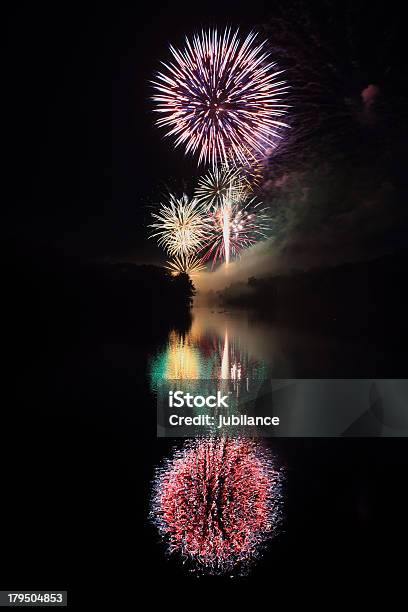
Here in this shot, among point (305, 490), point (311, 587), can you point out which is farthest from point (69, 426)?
point (311, 587)

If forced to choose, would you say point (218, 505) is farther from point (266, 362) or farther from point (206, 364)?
point (266, 362)

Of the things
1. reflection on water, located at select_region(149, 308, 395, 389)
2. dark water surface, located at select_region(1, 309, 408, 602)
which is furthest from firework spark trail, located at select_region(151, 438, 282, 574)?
reflection on water, located at select_region(149, 308, 395, 389)

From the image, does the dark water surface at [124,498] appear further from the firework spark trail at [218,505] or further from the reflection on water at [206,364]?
the reflection on water at [206,364]

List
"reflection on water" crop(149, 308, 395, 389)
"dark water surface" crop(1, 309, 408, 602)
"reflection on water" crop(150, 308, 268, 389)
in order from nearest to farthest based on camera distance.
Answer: "dark water surface" crop(1, 309, 408, 602) < "reflection on water" crop(150, 308, 268, 389) < "reflection on water" crop(149, 308, 395, 389)

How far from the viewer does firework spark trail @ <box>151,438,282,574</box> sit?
656 cm

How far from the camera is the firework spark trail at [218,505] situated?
6.56m

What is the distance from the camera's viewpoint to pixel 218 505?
7.79 m

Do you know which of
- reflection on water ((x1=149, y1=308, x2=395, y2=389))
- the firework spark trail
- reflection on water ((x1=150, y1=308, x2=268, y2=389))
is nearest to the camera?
the firework spark trail

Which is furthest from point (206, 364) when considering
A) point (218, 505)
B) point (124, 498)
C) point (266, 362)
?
point (218, 505)

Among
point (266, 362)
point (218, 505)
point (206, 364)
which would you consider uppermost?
point (266, 362)

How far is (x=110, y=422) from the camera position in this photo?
13180 millimetres

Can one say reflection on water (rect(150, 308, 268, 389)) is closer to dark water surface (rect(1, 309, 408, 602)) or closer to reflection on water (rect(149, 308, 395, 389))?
reflection on water (rect(149, 308, 395, 389))

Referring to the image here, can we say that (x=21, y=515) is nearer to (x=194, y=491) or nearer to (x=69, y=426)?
(x=194, y=491)

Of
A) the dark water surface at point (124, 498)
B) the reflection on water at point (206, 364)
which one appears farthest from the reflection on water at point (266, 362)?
the dark water surface at point (124, 498)
